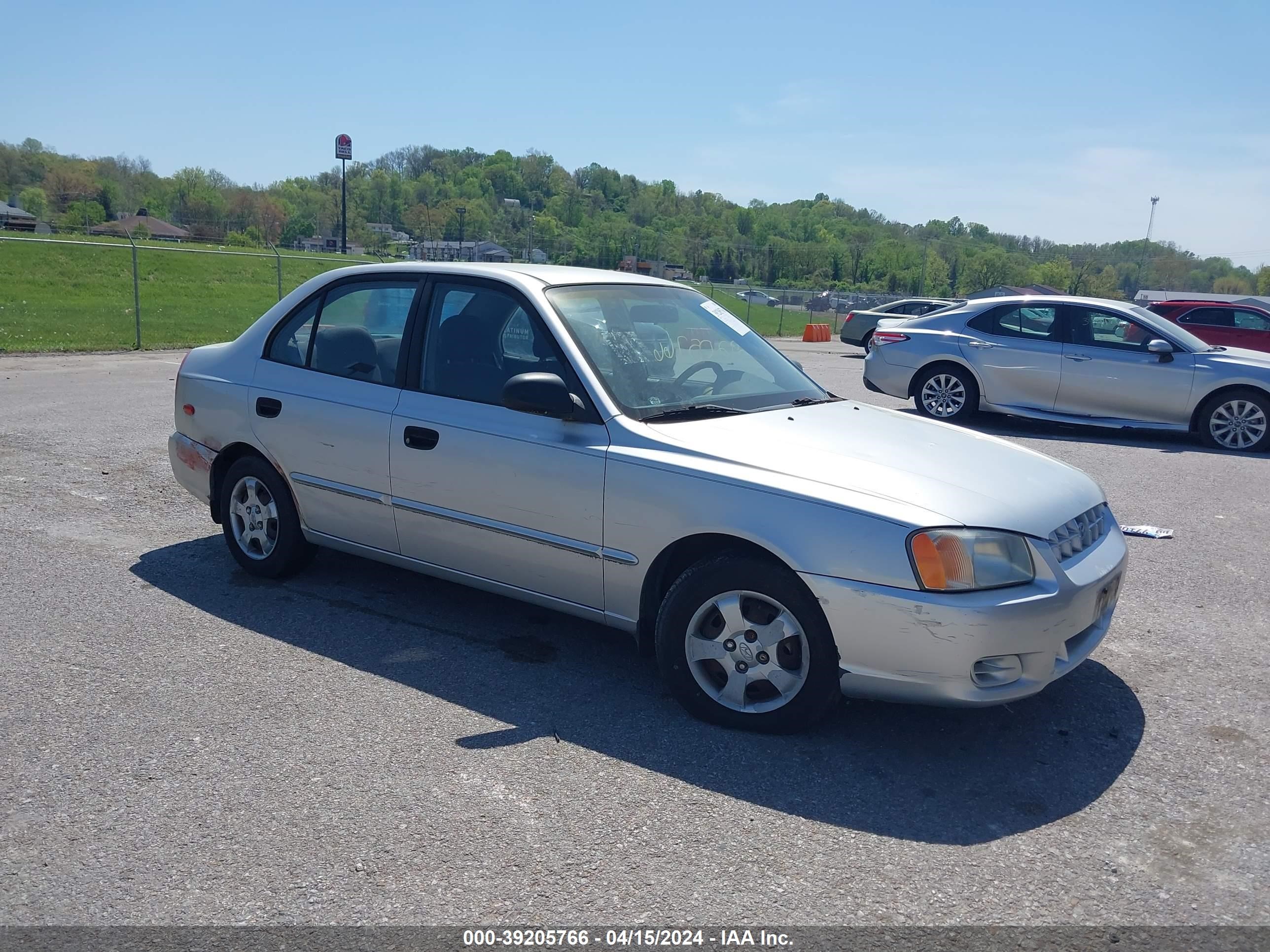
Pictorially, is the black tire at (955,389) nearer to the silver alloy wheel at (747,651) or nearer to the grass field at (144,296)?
the grass field at (144,296)

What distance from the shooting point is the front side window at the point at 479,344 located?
4641mm

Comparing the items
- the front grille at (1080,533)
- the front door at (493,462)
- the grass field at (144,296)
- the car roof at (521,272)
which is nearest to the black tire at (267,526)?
the front door at (493,462)

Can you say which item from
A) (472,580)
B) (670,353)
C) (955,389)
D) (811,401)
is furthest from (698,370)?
(955,389)

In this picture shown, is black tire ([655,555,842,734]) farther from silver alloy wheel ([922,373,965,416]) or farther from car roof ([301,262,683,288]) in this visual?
silver alloy wheel ([922,373,965,416])

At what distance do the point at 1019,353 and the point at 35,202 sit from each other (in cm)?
8951

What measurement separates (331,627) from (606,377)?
71.1 inches

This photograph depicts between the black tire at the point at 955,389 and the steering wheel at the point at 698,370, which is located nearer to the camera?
the steering wheel at the point at 698,370

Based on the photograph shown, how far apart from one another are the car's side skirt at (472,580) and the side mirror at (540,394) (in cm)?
82

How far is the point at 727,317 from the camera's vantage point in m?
5.43

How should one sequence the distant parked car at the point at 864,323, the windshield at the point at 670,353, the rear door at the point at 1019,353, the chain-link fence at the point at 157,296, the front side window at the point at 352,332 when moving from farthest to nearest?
the distant parked car at the point at 864,323 < the chain-link fence at the point at 157,296 < the rear door at the point at 1019,353 < the front side window at the point at 352,332 < the windshield at the point at 670,353

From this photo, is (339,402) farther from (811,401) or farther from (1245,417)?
(1245,417)

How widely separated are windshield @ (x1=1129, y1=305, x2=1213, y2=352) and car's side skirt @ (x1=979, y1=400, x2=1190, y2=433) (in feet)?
2.80

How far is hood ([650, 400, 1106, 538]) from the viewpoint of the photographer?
12.3 feet

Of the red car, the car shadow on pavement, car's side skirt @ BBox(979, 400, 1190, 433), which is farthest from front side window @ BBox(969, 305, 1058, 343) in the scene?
the red car
